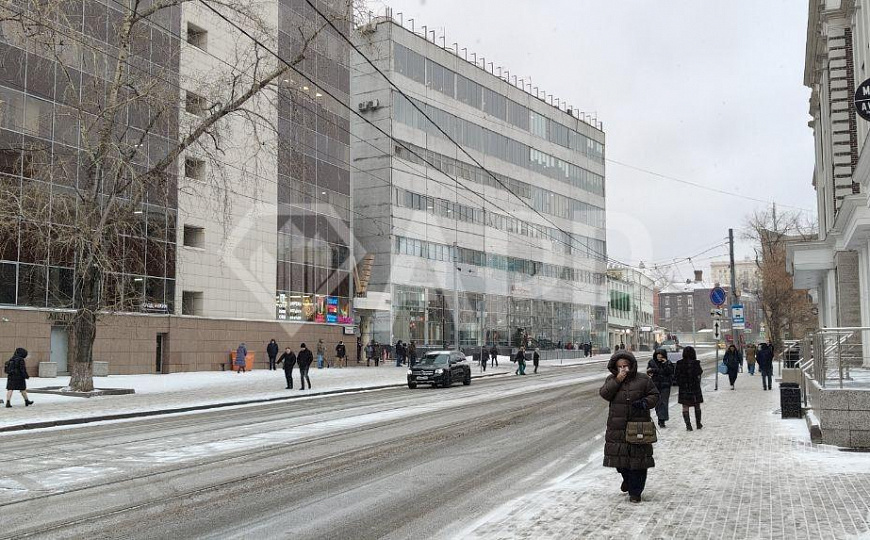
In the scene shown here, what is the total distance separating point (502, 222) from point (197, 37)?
37.9 metres

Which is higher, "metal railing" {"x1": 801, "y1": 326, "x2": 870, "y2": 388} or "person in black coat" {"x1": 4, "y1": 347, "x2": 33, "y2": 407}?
"metal railing" {"x1": 801, "y1": 326, "x2": 870, "y2": 388}

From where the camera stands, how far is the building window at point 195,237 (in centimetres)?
4147

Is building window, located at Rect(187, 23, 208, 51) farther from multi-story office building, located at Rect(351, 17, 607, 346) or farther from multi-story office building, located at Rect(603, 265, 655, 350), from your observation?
multi-story office building, located at Rect(603, 265, 655, 350)

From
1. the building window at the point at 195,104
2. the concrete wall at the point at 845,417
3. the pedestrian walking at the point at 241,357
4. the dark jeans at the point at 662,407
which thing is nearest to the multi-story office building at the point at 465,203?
the pedestrian walking at the point at 241,357

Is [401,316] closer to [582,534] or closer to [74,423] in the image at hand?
[74,423]

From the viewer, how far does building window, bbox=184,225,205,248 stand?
4147cm

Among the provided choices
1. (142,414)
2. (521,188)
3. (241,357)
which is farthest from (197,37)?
(521,188)

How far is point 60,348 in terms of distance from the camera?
3403cm

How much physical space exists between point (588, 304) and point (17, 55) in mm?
70271

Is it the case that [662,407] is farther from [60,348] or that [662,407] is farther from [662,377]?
[60,348]

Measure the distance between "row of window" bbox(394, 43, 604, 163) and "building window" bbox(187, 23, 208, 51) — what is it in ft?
71.3

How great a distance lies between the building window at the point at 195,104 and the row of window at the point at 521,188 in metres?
28.5

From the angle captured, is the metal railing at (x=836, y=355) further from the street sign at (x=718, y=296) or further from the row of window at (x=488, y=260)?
the row of window at (x=488, y=260)

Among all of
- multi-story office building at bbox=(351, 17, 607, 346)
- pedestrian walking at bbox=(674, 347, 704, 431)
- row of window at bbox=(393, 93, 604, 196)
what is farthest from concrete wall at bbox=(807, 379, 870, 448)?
row of window at bbox=(393, 93, 604, 196)
